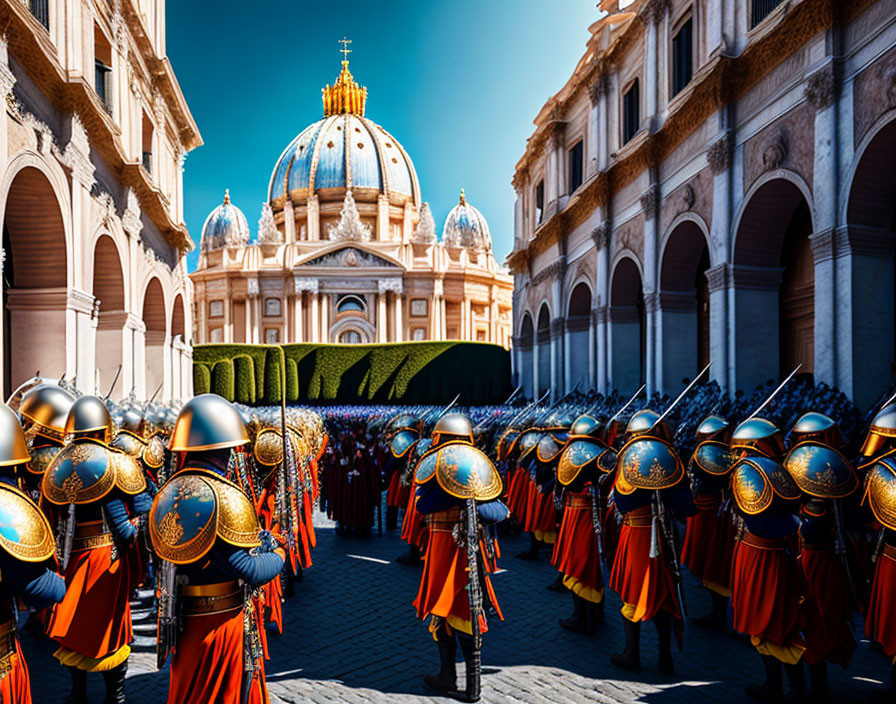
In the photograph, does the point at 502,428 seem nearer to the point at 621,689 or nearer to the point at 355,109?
the point at 621,689

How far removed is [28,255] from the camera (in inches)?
479

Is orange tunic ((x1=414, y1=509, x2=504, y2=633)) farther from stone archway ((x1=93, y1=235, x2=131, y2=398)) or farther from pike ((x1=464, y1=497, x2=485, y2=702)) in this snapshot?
stone archway ((x1=93, y1=235, x2=131, y2=398))

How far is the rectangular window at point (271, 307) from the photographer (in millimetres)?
48562

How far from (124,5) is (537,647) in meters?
17.9

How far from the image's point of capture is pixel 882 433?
420 cm

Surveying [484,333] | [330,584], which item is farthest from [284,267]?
[330,584]

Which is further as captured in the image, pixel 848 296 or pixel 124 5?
pixel 124 5

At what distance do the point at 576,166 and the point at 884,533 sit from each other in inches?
797

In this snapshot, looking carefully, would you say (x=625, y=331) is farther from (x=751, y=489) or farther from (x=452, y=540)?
(x=452, y=540)

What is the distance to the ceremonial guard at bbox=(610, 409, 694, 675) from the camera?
470 centimetres

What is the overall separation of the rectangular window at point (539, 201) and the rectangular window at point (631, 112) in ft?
26.0

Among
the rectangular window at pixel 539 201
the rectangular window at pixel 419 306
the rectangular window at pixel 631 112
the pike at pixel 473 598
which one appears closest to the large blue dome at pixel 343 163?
the rectangular window at pixel 419 306

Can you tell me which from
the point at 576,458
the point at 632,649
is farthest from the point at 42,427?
the point at 632,649

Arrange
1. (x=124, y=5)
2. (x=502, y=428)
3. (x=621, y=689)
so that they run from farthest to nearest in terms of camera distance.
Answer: (x=124, y=5)
(x=502, y=428)
(x=621, y=689)
